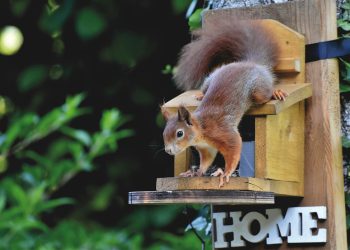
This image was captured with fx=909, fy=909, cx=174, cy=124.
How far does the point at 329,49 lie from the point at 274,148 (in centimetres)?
37

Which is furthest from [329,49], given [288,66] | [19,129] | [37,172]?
[37,172]

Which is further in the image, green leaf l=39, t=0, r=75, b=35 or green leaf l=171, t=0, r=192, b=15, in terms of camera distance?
green leaf l=39, t=0, r=75, b=35

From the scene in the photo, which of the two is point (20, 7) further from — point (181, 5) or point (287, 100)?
point (287, 100)

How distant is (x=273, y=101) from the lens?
2.54 m

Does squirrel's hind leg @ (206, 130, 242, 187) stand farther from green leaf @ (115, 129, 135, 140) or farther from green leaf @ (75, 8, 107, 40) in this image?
green leaf @ (75, 8, 107, 40)

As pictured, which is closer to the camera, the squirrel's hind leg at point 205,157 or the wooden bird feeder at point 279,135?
the wooden bird feeder at point 279,135

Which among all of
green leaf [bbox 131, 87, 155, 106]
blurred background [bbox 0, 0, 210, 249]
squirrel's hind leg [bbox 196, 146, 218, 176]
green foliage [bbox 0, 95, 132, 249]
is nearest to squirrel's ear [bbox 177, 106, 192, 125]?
squirrel's hind leg [bbox 196, 146, 218, 176]

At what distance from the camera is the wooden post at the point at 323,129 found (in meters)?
2.66

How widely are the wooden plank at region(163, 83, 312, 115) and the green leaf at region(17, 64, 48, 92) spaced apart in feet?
6.54

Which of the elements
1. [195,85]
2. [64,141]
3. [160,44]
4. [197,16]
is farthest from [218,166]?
[64,141]

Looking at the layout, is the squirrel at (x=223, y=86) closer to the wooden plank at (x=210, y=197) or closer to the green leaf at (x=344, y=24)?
the wooden plank at (x=210, y=197)

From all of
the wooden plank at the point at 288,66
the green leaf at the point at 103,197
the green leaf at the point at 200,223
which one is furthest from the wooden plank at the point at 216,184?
the green leaf at the point at 103,197

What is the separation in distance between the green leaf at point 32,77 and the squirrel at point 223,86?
1.94 meters

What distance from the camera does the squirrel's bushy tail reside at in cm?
274
